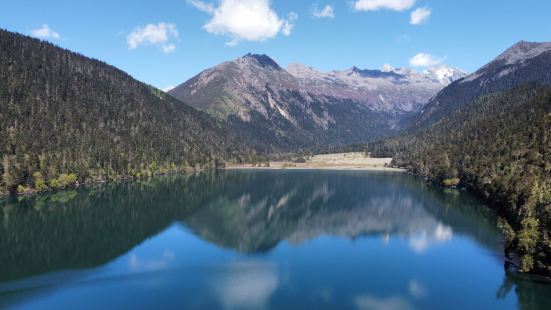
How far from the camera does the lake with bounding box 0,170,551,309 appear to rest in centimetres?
7044

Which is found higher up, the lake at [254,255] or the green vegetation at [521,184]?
the green vegetation at [521,184]

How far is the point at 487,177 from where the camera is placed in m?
154

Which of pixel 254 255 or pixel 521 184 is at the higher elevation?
pixel 521 184

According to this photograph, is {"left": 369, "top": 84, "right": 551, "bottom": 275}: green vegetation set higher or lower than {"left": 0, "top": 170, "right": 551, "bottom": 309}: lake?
higher

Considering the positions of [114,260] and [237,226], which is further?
[237,226]

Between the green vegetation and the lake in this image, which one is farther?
the green vegetation

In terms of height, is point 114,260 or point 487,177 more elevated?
point 487,177

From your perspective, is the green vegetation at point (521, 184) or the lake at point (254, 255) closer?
the lake at point (254, 255)

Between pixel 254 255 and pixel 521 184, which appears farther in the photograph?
pixel 521 184

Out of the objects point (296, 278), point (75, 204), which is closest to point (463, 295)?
point (296, 278)

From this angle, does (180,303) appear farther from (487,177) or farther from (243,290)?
(487,177)

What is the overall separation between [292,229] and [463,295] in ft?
212

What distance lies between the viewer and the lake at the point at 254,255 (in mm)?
70438

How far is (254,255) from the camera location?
99.6m
